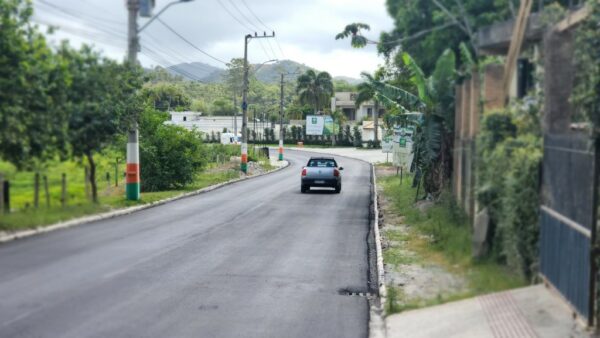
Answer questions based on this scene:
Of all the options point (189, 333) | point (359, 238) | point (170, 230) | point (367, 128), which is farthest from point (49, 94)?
point (367, 128)

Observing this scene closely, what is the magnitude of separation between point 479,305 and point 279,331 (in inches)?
110

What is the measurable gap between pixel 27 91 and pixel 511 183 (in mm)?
10616

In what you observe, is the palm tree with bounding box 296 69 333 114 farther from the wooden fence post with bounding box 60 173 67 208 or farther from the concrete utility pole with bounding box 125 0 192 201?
the wooden fence post with bounding box 60 173 67 208

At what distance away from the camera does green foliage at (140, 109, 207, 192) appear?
32625mm

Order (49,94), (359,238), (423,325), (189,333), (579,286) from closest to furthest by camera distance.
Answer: (579,286)
(189,333)
(423,325)
(49,94)
(359,238)

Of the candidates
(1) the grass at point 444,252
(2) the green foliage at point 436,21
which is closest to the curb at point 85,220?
(1) the grass at point 444,252

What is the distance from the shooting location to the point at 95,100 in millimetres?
18500

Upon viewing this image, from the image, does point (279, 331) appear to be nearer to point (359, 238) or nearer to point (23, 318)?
point (23, 318)

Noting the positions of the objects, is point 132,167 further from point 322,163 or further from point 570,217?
point 570,217

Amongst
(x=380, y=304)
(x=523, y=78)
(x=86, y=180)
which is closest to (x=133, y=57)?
(x=86, y=180)

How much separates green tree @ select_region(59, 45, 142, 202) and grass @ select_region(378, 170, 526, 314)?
7.99 metres

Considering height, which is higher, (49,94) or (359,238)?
(49,94)

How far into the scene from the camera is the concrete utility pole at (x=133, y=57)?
2175cm

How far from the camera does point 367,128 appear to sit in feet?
338
